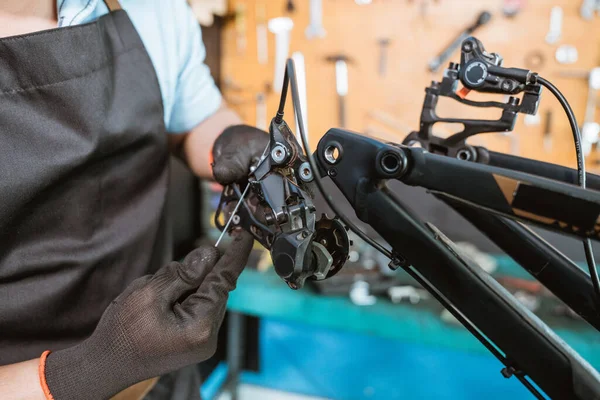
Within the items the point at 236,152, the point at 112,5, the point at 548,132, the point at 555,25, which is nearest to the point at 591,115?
the point at 548,132

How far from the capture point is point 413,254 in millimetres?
447

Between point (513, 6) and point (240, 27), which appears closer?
point (513, 6)

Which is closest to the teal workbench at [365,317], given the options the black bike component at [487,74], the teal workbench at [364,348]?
the teal workbench at [364,348]

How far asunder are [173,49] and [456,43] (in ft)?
4.03

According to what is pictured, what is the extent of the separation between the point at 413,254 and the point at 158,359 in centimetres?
35

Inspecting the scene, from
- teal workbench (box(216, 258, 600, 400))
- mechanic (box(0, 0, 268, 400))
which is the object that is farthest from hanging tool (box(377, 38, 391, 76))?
mechanic (box(0, 0, 268, 400))

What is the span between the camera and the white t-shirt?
0.69 meters

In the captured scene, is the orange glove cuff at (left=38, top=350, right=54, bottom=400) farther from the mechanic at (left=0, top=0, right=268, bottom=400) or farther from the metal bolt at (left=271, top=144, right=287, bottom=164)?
the metal bolt at (left=271, top=144, right=287, bottom=164)

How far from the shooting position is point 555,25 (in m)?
1.54

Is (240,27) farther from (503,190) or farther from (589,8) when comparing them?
(503,190)

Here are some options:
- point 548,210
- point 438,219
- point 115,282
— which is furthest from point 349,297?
point 548,210

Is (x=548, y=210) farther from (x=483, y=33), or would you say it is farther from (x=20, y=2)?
(x=483, y=33)

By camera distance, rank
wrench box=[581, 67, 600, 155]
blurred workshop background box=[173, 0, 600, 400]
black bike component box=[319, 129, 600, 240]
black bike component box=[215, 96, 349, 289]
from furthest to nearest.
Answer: wrench box=[581, 67, 600, 155] → blurred workshop background box=[173, 0, 600, 400] → black bike component box=[215, 96, 349, 289] → black bike component box=[319, 129, 600, 240]

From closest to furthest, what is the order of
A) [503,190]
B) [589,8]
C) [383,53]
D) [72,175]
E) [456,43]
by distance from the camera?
1. [503,190]
2. [72,175]
3. [589,8]
4. [456,43]
5. [383,53]
